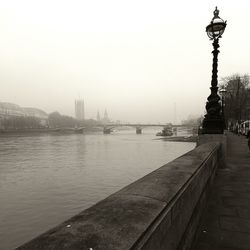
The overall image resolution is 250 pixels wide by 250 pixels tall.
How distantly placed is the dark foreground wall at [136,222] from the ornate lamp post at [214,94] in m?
6.00

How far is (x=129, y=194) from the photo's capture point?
7.02 ft

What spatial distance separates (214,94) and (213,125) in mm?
1147

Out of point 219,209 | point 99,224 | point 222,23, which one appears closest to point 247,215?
point 219,209

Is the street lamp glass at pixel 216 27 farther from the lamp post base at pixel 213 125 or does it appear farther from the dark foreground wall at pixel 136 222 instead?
the dark foreground wall at pixel 136 222

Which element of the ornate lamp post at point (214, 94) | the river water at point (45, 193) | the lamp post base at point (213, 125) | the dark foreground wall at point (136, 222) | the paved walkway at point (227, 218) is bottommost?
the river water at point (45, 193)

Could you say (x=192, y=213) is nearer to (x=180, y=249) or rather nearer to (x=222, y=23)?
(x=180, y=249)

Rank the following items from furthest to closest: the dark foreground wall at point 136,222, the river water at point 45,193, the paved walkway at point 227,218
Answer: the river water at point 45,193, the paved walkway at point 227,218, the dark foreground wall at point 136,222

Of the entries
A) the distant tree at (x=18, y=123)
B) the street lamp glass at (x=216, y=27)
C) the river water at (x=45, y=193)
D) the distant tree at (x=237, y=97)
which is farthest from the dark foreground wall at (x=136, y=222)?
the distant tree at (x=18, y=123)

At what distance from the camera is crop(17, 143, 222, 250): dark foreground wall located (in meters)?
1.30

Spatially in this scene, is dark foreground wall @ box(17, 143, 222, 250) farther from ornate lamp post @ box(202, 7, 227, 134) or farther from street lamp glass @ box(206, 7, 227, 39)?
street lamp glass @ box(206, 7, 227, 39)

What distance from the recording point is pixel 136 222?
1.53 meters

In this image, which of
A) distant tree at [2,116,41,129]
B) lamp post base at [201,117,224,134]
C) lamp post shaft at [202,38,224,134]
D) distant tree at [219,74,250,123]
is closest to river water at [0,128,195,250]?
lamp post base at [201,117,224,134]

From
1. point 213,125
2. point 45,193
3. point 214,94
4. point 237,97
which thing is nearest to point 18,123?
point 237,97

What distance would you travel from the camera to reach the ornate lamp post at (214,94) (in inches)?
300
